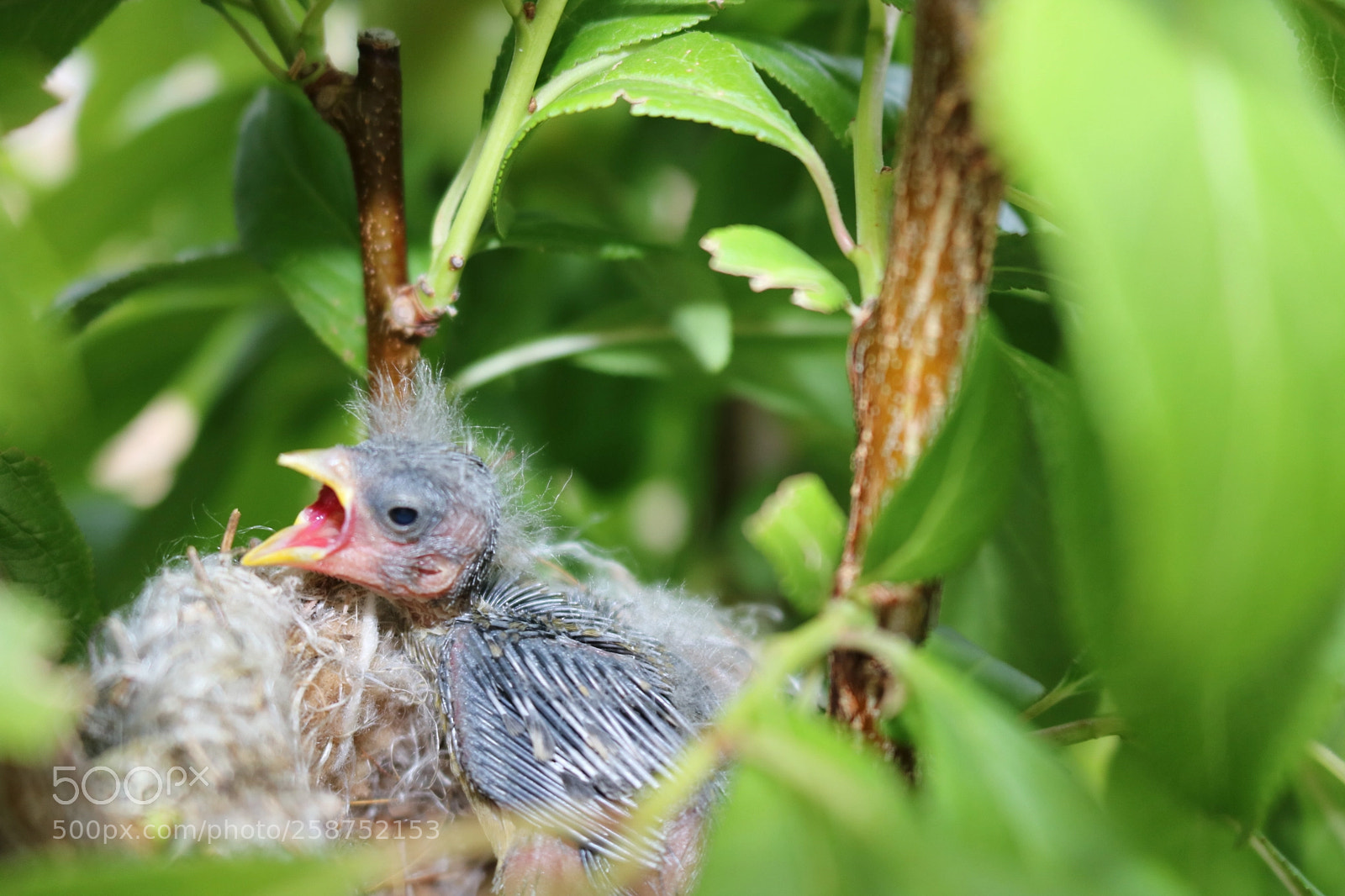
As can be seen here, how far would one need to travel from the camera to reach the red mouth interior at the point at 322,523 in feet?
2.17

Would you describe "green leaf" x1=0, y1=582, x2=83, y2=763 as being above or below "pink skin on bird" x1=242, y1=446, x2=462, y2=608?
above

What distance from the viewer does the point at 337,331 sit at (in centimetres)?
69

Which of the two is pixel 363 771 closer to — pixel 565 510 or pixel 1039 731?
pixel 565 510

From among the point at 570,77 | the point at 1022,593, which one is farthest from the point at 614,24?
the point at 1022,593

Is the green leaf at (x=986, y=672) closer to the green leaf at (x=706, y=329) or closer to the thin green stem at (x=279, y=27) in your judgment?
the green leaf at (x=706, y=329)

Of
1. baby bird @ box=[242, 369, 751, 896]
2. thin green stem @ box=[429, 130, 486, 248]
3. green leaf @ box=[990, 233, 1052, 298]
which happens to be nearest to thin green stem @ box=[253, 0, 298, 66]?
thin green stem @ box=[429, 130, 486, 248]

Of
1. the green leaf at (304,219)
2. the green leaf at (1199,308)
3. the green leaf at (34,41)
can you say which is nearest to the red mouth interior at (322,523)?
the green leaf at (304,219)

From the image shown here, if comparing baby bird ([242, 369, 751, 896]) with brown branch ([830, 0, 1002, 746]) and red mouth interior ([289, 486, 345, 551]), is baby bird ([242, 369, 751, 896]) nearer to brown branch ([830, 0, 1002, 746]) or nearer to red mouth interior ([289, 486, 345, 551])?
red mouth interior ([289, 486, 345, 551])

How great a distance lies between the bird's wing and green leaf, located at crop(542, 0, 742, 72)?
1.30 feet

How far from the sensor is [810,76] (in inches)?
23.8

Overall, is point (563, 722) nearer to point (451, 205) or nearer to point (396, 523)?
point (396, 523)

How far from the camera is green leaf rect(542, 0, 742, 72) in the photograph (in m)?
0.56

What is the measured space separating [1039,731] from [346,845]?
40cm

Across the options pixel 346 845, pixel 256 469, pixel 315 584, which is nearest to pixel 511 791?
pixel 346 845
